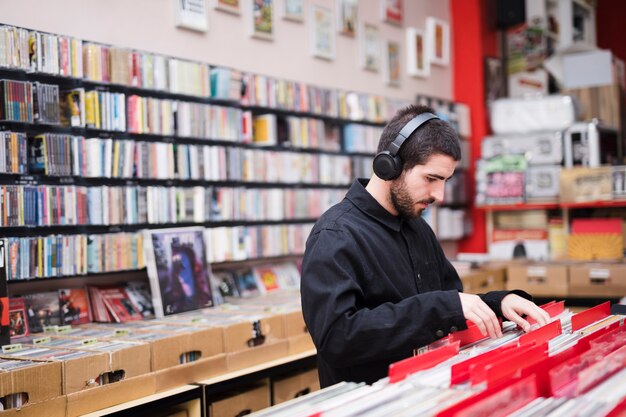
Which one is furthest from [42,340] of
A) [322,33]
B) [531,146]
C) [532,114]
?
[532,114]

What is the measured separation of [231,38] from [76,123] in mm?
1355

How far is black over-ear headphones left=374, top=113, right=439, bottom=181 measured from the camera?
199 centimetres

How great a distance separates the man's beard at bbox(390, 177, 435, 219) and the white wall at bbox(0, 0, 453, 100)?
2.11m

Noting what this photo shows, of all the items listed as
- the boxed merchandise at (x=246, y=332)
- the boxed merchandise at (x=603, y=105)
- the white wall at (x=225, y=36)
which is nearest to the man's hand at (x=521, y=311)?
the boxed merchandise at (x=246, y=332)

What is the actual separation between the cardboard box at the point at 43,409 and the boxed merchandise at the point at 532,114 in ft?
15.1

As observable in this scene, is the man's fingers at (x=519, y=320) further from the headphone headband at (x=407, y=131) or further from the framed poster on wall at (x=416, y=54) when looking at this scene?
the framed poster on wall at (x=416, y=54)

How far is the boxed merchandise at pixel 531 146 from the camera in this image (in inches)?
224

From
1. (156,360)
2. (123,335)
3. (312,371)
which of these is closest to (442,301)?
(156,360)

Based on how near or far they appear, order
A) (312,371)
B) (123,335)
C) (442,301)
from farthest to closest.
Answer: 1. (312,371)
2. (123,335)
3. (442,301)

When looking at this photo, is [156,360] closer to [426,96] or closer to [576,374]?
[576,374]

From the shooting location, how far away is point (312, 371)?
3.58 m

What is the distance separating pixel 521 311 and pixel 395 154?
0.54 meters

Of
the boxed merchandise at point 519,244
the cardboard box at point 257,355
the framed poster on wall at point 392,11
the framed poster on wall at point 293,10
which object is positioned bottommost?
the cardboard box at point 257,355

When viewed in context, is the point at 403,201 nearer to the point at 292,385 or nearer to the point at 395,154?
the point at 395,154
